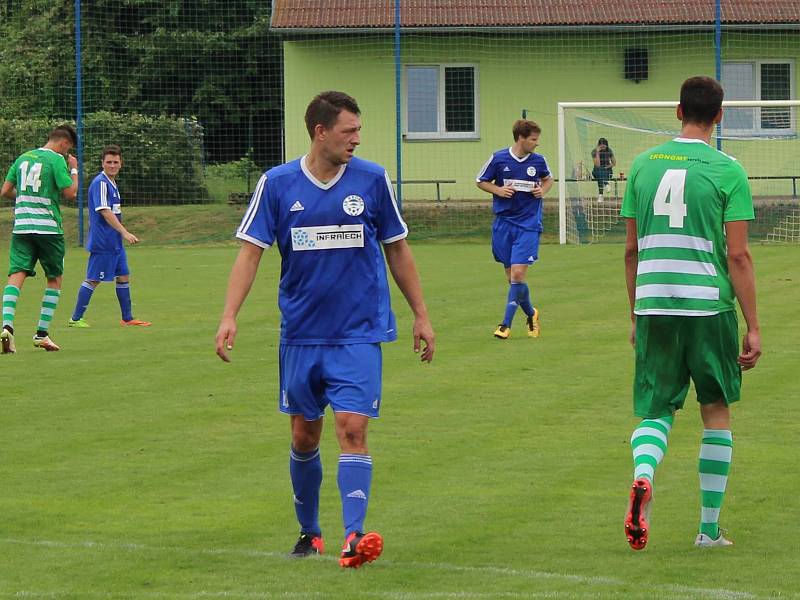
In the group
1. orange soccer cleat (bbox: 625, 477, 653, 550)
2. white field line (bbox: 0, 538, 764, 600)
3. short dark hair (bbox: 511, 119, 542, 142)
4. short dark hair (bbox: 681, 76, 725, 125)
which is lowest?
white field line (bbox: 0, 538, 764, 600)

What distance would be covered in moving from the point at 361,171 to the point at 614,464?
2.76m

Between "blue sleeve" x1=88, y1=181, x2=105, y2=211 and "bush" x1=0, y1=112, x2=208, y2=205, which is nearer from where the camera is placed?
"blue sleeve" x1=88, y1=181, x2=105, y2=211

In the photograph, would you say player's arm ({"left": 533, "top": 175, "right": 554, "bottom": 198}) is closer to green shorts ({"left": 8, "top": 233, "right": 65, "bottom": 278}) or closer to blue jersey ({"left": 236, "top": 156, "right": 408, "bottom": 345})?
green shorts ({"left": 8, "top": 233, "right": 65, "bottom": 278})

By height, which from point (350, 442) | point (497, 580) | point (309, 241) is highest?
point (309, 241)

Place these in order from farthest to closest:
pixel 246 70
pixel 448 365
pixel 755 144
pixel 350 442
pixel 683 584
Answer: pixel 246 70 < pixel 755 144 < pixel 448 365 < pixel 350 442 < pixel 683 584

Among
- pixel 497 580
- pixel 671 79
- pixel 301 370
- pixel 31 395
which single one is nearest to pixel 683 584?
pixel 497 580

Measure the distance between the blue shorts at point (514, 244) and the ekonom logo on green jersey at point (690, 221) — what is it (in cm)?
829

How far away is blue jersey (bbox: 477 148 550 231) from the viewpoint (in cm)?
1510

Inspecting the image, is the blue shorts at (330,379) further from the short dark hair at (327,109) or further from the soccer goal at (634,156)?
the soccer goal at (634,156)

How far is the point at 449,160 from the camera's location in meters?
32.8

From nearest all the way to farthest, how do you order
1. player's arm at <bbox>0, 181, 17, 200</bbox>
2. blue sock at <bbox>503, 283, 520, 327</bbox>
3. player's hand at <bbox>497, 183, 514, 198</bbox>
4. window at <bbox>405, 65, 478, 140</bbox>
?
blue sock at <bbox>503, 283, 520, 327</bbox>, player's arm at <bbox>0, 181, 17, 200</bbox>, player's hand at <bbox>497, 183, 514, 198</bbox>, window at <bbox>405, 65, 478, 140</bbox>

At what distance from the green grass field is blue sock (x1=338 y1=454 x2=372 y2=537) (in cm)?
21

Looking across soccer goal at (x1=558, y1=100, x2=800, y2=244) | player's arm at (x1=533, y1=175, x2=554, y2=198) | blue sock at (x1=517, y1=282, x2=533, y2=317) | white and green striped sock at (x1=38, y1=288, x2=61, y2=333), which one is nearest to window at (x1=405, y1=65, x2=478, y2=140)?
soccer goal at (x1=558, y1=100, x2=800, y2=244)

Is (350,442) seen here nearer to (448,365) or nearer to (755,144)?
(448,365)
